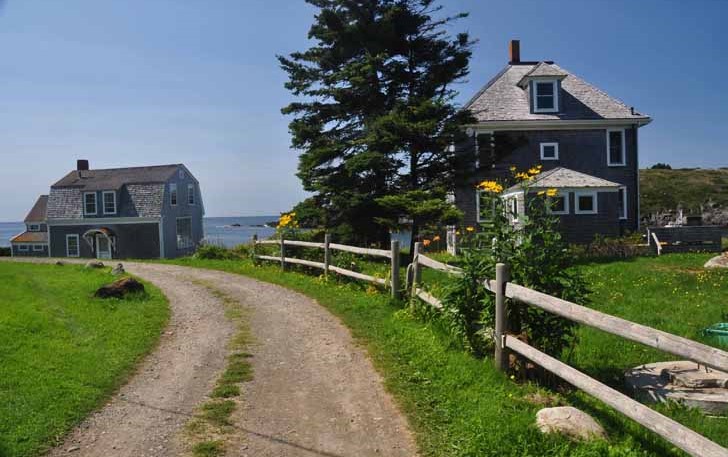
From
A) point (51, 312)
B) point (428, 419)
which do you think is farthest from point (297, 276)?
point (428, 419)

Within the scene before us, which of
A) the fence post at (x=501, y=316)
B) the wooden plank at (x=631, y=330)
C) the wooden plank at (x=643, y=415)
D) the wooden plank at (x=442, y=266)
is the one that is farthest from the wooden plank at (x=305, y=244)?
the wooden plank at (x=643, y=415)

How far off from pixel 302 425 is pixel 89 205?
134 feet

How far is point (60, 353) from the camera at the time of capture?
7855 millimetres

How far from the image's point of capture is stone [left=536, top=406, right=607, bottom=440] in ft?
15.5

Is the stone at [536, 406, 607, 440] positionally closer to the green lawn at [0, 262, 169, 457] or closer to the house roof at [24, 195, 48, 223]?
the green lawn at [0, 262, 169, 457]

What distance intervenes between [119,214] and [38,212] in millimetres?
20688

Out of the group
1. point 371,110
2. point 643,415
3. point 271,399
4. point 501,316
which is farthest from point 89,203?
point 643,415

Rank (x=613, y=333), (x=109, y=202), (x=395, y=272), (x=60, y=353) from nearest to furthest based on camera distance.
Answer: (x=613, y=333), (x=60, y=353), (x=395, y=272), (x=109, y=202)

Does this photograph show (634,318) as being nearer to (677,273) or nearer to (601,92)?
(677,273)

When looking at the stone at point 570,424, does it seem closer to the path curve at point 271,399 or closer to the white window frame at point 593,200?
the path curve at point 271,399

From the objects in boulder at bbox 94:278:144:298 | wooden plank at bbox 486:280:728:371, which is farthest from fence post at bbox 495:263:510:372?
boulder at bbox 94:278:144:298

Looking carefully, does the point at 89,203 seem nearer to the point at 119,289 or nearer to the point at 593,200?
the point at 119,289

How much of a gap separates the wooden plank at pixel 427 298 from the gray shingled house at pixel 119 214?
111 feet

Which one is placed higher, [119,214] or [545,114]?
[545,114]
